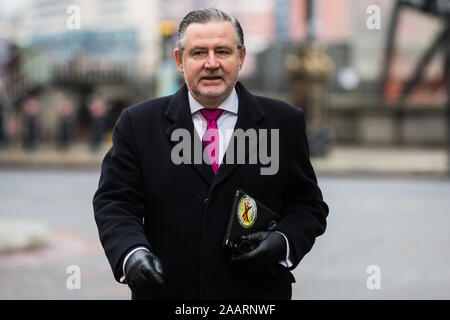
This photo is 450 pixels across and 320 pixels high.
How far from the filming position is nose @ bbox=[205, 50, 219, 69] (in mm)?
2242

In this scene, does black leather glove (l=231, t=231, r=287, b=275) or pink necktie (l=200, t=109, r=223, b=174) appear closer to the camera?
black leather glove (l=231, t=231, r=287, b=275)

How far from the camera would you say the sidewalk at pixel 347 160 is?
16891 millimetres

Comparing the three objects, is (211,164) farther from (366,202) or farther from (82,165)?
(82,165)

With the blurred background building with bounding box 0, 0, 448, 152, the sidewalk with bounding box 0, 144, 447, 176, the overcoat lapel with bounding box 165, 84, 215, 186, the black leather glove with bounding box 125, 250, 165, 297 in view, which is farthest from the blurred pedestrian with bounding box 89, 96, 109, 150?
the black leather glove with bounding box 125, 250, 165, 297

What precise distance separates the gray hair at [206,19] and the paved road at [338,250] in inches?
146

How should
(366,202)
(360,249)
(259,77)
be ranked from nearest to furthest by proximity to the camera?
(360,249) < (366,202) < (259,77)

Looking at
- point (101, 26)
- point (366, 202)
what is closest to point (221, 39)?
point (366, 202)

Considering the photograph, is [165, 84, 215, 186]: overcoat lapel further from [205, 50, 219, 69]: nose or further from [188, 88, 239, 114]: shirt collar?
[205, 50, 219, 69]: nose

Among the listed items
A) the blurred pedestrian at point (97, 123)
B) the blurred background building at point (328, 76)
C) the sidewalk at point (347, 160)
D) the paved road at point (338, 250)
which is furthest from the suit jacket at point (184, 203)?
the blurred background building at point (328, 76)

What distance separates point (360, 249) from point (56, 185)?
8148 mm

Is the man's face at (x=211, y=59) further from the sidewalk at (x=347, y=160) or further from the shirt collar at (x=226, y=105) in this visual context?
the sidewalk at (x=347, y=160)

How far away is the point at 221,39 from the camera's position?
225 centimetres

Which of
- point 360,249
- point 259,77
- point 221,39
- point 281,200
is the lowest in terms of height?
point 360,249

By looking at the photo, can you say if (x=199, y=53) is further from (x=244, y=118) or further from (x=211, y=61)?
(x=244, y=118)
